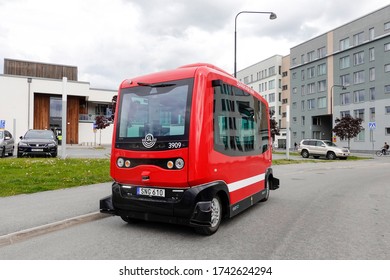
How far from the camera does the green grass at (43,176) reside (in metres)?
8.52

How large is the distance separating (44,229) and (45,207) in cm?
150

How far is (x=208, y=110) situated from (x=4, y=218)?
4.17m

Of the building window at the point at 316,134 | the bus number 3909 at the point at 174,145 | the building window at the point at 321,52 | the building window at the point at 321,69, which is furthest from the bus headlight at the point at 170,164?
the building window at the point at 316,134

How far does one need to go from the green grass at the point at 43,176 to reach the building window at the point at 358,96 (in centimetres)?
4759

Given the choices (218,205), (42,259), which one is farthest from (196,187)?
(42,259)

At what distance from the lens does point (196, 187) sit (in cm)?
479

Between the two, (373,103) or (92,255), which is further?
(373,103)

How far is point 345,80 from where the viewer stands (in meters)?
53.1

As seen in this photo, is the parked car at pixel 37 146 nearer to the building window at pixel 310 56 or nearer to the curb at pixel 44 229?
the curb at pixel 44 229

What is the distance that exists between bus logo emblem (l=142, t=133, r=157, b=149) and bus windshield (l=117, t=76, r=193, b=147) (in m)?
0.06

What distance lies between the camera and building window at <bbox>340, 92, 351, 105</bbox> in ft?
171

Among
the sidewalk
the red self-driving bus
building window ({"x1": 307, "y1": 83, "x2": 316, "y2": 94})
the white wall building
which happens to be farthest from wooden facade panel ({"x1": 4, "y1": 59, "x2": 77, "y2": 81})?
the red self-driving bus

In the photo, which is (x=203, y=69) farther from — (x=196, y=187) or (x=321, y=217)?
(x=321, y=217)

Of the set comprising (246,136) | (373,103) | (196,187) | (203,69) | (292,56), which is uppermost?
(292,56)
